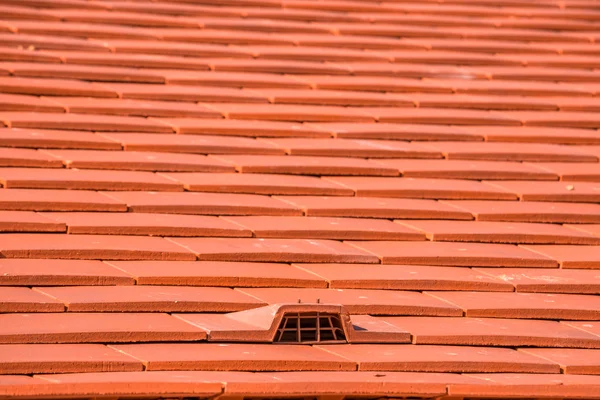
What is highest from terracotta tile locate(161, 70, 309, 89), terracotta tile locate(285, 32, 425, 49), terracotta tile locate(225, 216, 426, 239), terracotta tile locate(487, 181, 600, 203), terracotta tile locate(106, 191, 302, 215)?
terracotta tile locate(285, 32, 425, 49)

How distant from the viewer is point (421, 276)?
4.54 m

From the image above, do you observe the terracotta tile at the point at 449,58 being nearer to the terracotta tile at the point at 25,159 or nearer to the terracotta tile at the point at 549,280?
the terracotta tile at the point at 549,280

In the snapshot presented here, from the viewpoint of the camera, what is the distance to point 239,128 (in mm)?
5414

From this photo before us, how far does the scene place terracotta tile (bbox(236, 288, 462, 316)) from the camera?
4238mm

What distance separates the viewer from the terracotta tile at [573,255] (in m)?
4.85

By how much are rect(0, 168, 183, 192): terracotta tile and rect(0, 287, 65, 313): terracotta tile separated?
789 millimetres

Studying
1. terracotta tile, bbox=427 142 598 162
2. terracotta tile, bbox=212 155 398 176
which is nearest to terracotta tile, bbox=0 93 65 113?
terracotta tile, bbox=212 155 398 176

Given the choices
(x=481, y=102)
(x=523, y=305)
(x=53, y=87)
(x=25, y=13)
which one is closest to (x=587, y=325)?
(x=523, y=305)

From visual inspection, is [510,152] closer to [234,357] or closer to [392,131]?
[392,131]

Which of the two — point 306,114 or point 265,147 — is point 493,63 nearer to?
point 306,114

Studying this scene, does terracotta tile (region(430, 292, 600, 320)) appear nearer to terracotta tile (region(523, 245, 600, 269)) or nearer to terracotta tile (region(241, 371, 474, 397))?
terracotta tile (region(523, 245, 600, 269))

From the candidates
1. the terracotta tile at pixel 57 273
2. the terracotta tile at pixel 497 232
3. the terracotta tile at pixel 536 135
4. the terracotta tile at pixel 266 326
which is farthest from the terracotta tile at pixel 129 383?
the terracotta tile at pixel 536 135

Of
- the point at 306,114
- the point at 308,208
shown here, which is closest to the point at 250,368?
the point at 308,208

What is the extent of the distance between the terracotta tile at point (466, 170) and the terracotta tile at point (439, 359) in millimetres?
1313
